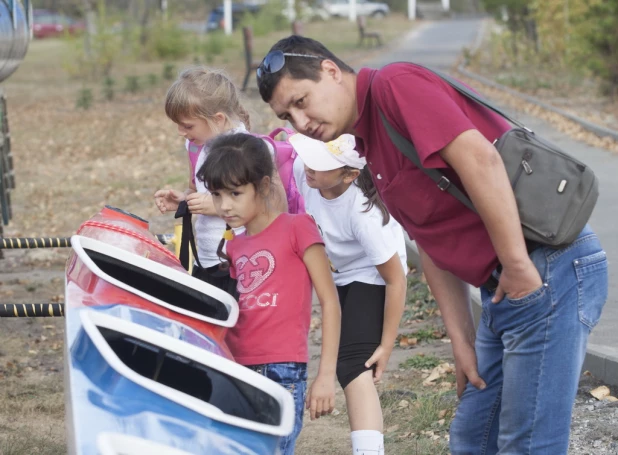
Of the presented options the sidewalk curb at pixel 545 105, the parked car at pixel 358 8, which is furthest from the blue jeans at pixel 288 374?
the parked car at pixel 358 8

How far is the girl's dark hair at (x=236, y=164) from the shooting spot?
125 inches

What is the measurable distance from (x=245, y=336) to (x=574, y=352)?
1043mm

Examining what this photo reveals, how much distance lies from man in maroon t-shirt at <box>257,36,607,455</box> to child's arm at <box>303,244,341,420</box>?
0.45 metres

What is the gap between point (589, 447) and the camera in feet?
12.8

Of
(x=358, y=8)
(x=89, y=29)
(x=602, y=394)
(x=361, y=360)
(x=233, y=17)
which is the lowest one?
(x=358, y=8)

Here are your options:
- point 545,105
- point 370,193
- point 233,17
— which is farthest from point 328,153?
point 233,17

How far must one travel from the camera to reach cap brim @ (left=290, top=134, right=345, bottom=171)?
11.5 ft

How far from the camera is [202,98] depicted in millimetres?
4117

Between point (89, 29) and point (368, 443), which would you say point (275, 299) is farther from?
point (89, 29)

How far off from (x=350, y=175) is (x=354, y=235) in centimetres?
21

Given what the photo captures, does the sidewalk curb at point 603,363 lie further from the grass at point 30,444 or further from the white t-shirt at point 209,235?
the grass at point 30,444

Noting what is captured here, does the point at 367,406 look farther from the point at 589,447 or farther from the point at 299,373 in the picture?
the point at 589,447

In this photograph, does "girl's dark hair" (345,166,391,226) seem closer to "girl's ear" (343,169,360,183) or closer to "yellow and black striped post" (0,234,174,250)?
"girl's ear" (343,169,360,183)

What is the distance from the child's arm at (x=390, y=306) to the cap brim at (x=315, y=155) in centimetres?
38
